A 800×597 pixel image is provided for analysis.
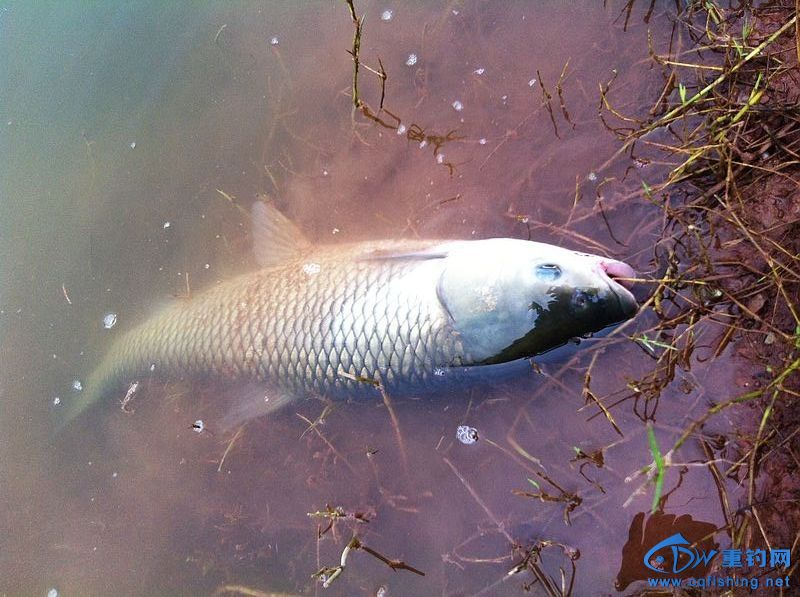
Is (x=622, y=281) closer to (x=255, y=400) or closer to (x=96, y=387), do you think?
(x=255, y=400)

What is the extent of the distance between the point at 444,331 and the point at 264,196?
63.7 inches

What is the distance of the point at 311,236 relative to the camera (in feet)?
10.4

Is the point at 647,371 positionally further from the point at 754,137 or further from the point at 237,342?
the point at 237,342

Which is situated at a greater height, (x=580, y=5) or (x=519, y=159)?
(x=580, y=5)

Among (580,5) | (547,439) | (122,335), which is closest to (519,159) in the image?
(580,5)

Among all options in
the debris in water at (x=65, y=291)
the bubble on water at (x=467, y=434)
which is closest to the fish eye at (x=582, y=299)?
the bubble on water at (x=467, y=434)

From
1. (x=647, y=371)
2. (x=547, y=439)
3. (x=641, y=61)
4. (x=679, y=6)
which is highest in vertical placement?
(x=679, y=6)

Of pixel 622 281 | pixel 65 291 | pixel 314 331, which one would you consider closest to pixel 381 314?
pixel 314 331

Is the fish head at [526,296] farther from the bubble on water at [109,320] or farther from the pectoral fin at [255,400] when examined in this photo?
the bubble on water at [109,320]

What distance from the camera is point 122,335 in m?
3.43

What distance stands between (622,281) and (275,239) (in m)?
1.91

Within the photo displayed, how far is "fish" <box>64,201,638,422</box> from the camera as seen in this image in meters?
2.28

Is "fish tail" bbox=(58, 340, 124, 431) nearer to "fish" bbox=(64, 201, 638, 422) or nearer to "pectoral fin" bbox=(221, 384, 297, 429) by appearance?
"fish" bbox=(64, 201, 638, 422)

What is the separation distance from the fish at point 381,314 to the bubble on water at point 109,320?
68 cm
